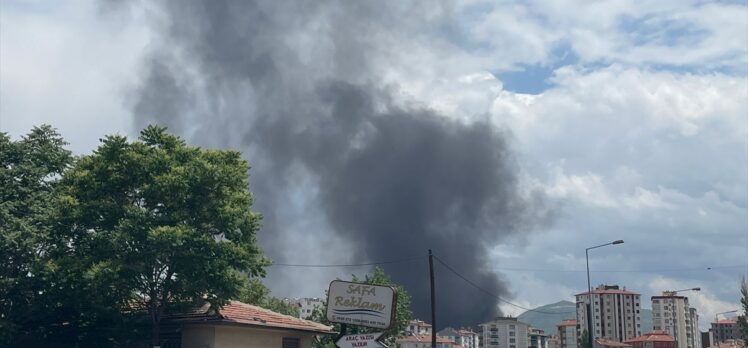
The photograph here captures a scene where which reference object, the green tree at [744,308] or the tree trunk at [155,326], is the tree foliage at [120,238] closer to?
the tree trunk at [155,326]

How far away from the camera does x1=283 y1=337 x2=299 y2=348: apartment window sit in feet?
145

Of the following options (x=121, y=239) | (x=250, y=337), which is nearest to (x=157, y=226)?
(x=121, y=239)

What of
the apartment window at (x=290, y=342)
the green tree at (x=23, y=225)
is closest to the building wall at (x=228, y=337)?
the apartment window at (x=290, y=342)

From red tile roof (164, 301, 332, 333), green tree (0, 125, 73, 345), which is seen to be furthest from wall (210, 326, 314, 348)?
green tree (0, 125, 73, 345)

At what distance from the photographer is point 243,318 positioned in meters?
41.6

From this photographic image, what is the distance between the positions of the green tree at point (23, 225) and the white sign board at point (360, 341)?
947 inches

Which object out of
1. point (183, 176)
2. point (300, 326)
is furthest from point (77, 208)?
point (300, 326)

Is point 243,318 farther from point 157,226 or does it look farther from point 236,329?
point 157,226

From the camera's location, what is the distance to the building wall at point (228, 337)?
40312mm

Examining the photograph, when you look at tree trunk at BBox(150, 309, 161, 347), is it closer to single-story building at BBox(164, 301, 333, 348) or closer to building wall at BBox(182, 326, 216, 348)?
single-story building at BBox(164, 301, 333, 348)

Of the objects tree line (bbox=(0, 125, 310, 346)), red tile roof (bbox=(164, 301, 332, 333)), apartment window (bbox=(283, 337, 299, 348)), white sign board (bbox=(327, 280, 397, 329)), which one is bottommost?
apartment window (bbox=(283, 337, 299, 348))

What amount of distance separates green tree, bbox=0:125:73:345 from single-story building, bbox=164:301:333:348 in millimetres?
6807

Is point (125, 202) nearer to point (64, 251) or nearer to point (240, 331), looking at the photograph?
point (64, 251)

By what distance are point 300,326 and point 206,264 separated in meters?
7.37
